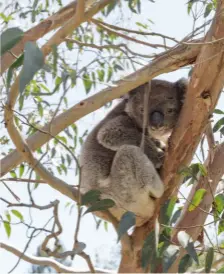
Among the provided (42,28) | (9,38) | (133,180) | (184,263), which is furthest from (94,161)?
(9,38)

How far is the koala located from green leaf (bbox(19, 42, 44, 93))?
137cm

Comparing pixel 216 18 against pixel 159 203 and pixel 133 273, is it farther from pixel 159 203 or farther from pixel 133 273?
→ pixel 133 273

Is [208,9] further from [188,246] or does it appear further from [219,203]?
[188,246]

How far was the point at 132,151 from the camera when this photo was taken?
3.19 metres

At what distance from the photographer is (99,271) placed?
2824 millimetres

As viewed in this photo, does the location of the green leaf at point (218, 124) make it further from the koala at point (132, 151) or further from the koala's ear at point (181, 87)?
the koala's ear at point (181, 87)

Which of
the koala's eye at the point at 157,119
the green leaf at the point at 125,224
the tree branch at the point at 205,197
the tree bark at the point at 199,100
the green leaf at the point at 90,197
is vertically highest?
the koala's eye at the point at 157,119

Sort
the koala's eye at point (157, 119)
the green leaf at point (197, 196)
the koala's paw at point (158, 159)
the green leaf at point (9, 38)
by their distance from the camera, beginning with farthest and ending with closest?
1. the koala's eye at point (157, 119)
2. the koala's paw at point (158, 159)
3. the green leaf at point (197, 196)
4. the green leaf at point (9, 38)

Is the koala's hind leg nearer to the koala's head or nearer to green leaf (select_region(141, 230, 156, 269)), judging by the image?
the koala's head

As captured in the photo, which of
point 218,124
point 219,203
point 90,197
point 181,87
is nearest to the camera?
point 90,197

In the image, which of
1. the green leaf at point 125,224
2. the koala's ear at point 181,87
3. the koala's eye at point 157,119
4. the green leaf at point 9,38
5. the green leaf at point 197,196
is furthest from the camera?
the koala's ear at point 181,87

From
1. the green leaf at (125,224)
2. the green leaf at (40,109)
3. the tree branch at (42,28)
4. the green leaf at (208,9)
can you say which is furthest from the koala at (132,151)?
the green leaf at (125,224)

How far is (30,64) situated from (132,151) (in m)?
1.57

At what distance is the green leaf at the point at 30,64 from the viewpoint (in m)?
1.63
